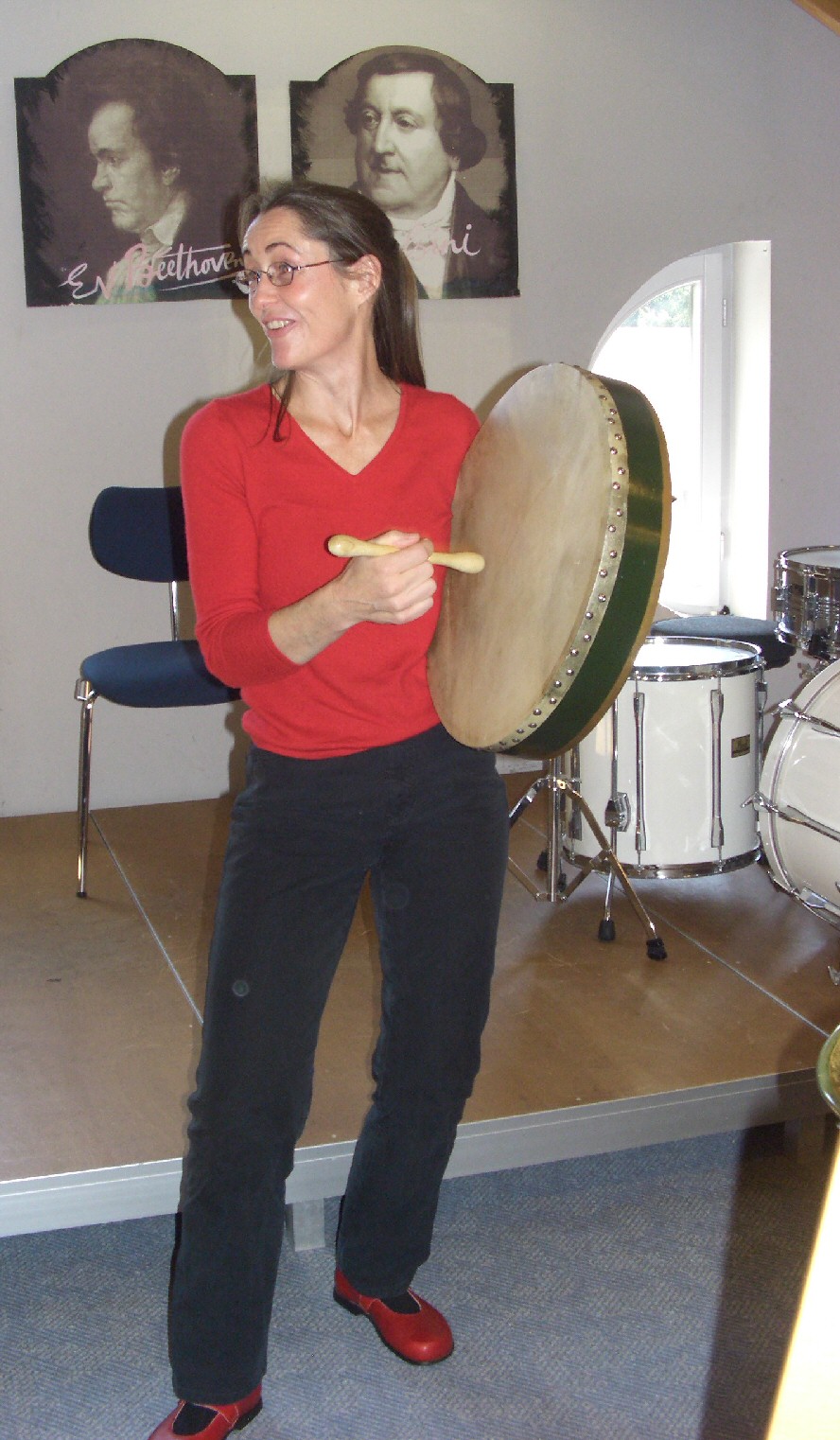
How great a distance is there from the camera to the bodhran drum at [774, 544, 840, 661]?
313 centimetres

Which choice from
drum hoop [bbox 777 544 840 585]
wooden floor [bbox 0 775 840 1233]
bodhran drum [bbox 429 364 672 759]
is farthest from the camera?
drum hoop [bbox 777 544 840 585]

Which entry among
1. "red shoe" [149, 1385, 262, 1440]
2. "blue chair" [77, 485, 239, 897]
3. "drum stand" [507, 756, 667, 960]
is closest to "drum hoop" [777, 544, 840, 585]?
"drum stand" [507, 756, 667, 960]

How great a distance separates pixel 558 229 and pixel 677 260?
430 millimetres

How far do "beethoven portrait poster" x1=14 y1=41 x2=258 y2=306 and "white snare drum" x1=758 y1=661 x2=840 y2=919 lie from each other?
2.16 meters

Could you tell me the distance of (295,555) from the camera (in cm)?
155

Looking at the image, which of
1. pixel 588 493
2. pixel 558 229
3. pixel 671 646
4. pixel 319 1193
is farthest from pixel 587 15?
pixel 319 1193

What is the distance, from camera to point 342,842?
1556 millimetres

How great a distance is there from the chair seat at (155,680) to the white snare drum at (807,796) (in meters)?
1.28

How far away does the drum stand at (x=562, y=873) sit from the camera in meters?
2.95

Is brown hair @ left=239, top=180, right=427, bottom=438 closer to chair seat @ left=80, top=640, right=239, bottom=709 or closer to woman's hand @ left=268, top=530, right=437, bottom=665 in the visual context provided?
woman's hand @ left=268, top=530, right=437, bottom=665

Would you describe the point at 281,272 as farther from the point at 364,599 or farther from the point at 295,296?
the point at 364,599

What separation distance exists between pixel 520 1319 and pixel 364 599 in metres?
1.20

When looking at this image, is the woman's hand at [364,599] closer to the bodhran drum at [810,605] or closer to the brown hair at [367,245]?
the brown hair at [367,245]

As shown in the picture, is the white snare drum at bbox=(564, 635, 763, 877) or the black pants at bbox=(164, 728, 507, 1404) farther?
the white snare drum at bbox=(564, 635, 763, 877)
